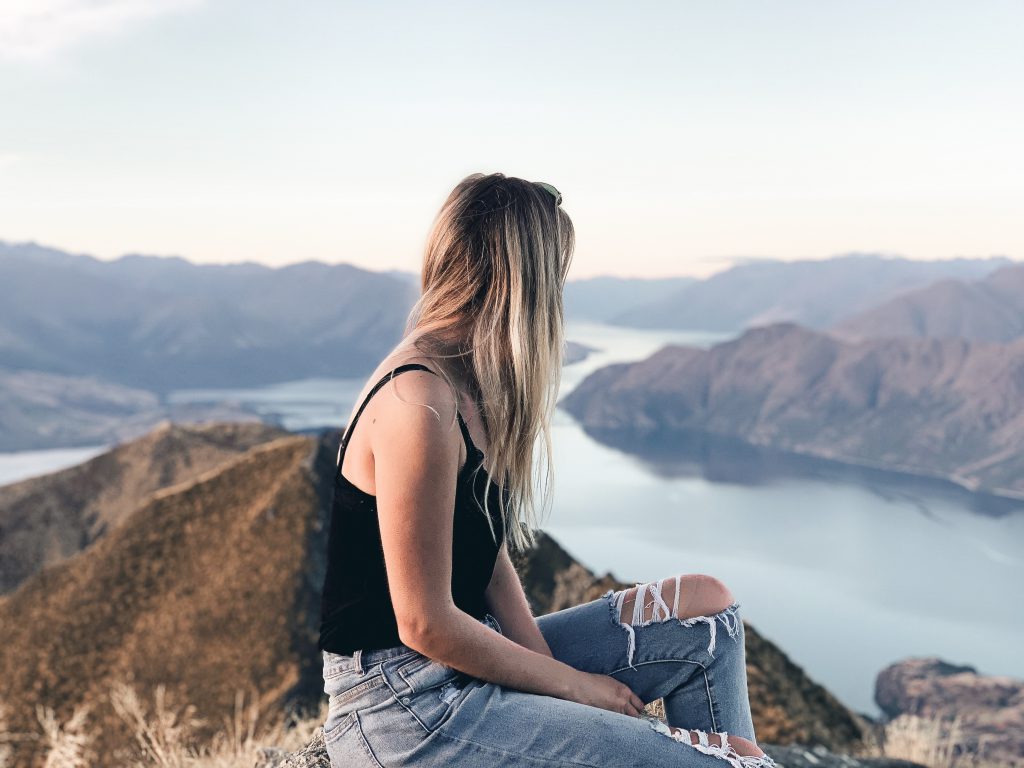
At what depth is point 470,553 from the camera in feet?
7.03

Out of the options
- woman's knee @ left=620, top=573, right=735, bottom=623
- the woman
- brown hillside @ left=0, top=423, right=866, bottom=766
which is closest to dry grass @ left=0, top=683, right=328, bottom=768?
brown hillside @ left=0, top=423, right=866, bottom=766

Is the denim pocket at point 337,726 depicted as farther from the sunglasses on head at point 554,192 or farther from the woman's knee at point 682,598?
the sunglasses on head at point 554,192

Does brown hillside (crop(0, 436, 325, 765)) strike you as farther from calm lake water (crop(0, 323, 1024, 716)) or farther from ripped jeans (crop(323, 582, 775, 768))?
calm lake water (crop(0, 323, 1024, 716))

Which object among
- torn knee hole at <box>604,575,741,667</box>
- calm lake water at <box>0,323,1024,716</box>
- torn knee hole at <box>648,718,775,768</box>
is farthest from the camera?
calm lake water at <box>0,323,1024,716</box>

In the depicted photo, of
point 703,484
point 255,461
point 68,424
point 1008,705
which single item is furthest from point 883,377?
point 255,461

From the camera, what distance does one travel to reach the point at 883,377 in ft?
529

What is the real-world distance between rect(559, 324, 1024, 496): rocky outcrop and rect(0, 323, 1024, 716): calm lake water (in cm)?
1501

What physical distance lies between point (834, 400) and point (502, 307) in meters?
167

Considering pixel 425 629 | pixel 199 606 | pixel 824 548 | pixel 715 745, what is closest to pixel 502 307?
pixel 425 629

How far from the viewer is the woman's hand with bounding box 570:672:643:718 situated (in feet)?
7.30

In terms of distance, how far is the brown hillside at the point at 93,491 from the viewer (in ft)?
46.6

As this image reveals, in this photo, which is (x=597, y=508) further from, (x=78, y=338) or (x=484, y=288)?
(x=78, y=338)

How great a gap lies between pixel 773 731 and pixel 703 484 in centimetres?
10527

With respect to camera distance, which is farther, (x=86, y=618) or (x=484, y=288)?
(x=86, y=618)
